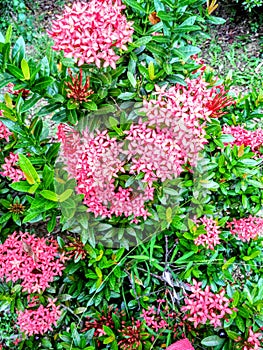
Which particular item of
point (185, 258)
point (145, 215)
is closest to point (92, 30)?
point (145, 215)

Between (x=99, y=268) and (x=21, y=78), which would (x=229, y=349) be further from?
(x=21, y=78)

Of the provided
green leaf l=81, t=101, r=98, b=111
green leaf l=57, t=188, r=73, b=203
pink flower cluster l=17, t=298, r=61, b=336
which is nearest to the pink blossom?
pink flower cluster l=17, t=298, r=61, b=336

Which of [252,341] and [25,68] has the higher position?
[25,68]

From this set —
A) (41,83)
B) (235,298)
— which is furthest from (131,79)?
(235,298)

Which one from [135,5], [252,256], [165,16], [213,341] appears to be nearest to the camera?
[165,16]

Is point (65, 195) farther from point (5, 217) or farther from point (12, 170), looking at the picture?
point (5, 217)

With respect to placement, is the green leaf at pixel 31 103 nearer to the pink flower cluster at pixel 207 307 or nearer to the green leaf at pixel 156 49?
the green leaf at pixel 156 49

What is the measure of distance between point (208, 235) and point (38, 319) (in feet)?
2.67

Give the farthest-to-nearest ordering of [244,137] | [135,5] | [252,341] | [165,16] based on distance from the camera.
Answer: [244,137], [252,341], [135,5], [165,16]

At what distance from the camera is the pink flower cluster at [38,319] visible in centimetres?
170

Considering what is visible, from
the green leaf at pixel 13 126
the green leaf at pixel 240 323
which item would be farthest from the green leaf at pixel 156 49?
the green leaf at pixel 240 323

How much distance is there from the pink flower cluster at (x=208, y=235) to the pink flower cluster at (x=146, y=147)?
0.36 meters

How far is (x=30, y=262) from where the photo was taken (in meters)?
1.65

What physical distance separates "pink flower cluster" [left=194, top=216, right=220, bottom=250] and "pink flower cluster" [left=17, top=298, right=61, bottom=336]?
693mm
